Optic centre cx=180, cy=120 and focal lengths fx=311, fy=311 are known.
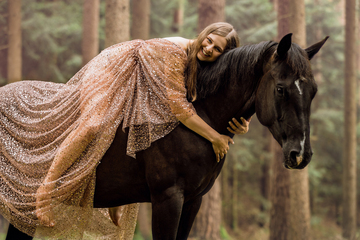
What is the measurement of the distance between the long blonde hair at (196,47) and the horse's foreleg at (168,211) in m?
0.73

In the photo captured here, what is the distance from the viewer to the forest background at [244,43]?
10492mm

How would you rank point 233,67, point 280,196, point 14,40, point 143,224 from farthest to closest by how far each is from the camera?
1. point 14,40
2. point 143,224
3. point 280,196
4. point 233,67

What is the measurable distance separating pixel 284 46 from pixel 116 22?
14.1 feet

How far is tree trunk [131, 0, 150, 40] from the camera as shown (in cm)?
884

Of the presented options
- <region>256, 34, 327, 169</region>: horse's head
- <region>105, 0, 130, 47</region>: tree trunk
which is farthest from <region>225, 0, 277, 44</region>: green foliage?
<region>256, 34, 327, 169</region>: horse's head

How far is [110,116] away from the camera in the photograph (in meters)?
2.44

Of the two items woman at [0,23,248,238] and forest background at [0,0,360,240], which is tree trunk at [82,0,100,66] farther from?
woman at [0,23,248,238]

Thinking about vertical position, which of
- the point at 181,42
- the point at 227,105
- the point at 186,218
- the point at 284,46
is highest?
the point at 284,46

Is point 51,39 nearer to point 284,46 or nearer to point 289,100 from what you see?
point 284,46

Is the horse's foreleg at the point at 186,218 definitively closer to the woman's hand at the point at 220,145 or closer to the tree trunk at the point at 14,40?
the woman's hand at the point at 220,145

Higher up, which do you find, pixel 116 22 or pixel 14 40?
pixel 116 22

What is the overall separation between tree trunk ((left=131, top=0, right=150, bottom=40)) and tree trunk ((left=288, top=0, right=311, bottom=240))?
403 cm

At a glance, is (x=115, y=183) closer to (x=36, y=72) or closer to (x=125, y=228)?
(x=125, y=228)

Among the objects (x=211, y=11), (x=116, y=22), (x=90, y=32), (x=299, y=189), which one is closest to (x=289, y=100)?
(x=116, y=22)
